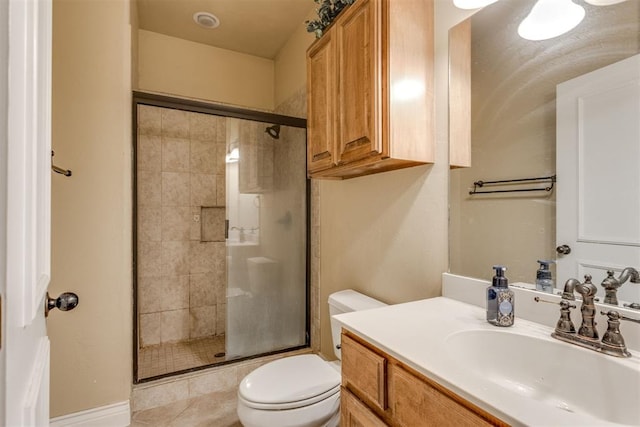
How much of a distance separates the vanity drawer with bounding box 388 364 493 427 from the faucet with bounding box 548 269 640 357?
40cm

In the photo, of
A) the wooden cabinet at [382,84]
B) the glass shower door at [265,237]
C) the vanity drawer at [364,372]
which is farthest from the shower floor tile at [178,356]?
the wooden cabinet at [382,84]

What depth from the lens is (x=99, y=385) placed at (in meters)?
1.70

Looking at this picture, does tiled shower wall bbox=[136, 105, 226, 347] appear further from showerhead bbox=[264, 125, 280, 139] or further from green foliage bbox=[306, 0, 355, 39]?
green foliage bbox=[306, 0, 355, 39]

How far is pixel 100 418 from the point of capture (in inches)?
66.3

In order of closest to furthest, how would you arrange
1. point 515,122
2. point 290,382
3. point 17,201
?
1. point 17,201
2. point 515,122
3. point 290,382

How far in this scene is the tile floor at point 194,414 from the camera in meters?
1.74

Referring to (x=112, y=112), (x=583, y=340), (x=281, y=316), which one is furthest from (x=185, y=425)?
(x=583, y=340)

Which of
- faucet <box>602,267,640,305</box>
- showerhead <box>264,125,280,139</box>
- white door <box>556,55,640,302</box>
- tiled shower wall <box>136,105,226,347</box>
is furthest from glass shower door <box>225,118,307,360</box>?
faucet <box>602,267,640,305</box>

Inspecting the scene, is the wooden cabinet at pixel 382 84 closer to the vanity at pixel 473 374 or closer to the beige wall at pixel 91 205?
the vanity at pixel 473 374

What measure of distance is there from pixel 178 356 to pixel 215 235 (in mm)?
1044

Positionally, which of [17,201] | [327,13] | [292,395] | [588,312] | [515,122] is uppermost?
[327,13]

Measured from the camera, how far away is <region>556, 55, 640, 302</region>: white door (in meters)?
0.80

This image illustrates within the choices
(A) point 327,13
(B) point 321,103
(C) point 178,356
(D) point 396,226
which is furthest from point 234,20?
(C) point 178,356

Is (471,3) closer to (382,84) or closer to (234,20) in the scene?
(382,84)
